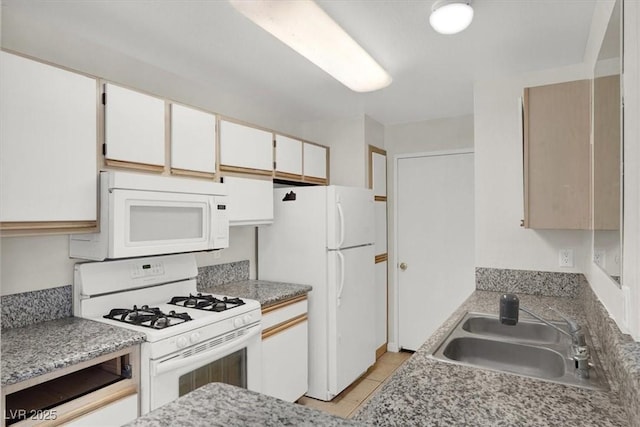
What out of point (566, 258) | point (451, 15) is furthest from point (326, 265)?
point (451, 15)

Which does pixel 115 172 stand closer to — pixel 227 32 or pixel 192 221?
pixel 192 221

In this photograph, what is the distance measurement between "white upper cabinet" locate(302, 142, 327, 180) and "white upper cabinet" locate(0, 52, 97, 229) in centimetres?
175

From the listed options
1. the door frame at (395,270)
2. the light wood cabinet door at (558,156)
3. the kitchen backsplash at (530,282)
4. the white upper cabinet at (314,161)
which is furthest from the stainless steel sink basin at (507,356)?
the door frame at (395,270)

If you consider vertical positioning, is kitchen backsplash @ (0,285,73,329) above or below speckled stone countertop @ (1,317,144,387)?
above

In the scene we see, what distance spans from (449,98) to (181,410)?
300cm

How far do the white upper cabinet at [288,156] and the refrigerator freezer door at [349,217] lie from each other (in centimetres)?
40

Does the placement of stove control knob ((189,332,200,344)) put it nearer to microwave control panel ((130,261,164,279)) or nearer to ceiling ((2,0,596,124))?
microwave control panel ((130,261,164,279))

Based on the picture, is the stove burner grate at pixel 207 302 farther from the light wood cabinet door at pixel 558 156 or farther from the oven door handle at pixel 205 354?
the light wood cabinet door at pixel 558 156

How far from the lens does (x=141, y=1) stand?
5.60 ft

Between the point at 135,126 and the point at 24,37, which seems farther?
the point at 135,126

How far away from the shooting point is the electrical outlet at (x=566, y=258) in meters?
2.31

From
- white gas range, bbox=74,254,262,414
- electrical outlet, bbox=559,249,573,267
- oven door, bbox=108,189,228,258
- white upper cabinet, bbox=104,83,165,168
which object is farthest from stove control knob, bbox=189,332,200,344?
electrical outlet, bbox=559,249,573,267

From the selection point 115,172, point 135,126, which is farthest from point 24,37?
point 115,172

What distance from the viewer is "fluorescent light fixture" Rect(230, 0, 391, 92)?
1.60 meters
